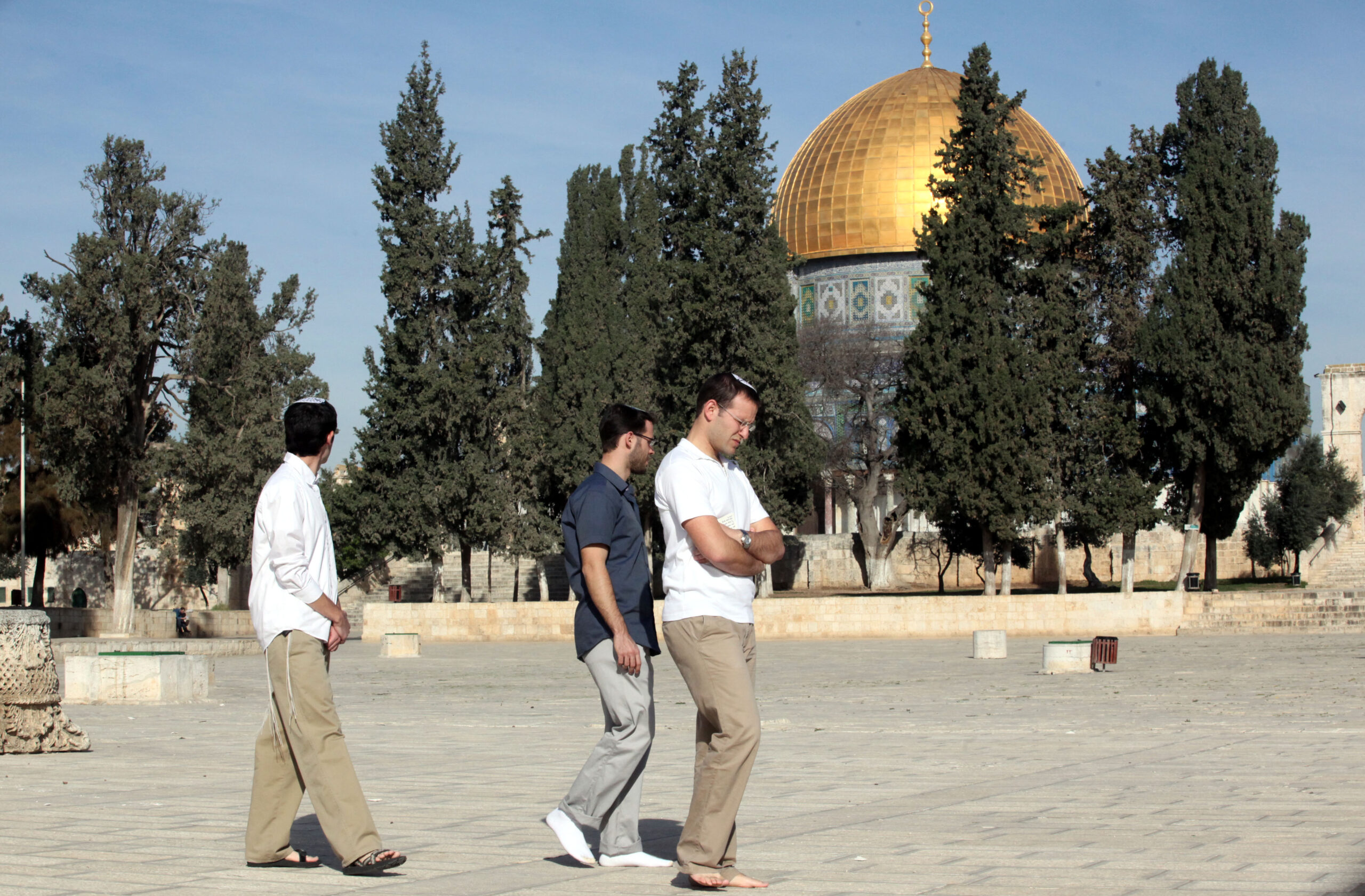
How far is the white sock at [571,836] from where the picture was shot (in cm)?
450

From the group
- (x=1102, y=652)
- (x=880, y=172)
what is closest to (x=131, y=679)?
(x=1102, y=652)

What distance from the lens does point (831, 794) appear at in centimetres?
607

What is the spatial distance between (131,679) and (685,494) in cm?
901

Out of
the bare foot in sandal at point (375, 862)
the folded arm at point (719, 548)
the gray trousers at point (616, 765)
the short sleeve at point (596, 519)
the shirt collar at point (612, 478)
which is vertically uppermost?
the shirt collar at point (612, 478)

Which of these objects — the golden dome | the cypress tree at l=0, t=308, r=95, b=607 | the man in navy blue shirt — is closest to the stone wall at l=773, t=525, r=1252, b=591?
the golden dome

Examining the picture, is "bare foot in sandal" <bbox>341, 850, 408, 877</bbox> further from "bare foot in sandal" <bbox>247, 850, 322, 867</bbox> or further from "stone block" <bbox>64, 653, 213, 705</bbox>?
"stone block" <bbox>64, 653, 213, 705</bbox>

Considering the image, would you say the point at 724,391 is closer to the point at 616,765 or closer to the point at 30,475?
→ the point at 616,765

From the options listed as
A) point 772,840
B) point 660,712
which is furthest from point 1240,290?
point 772,840

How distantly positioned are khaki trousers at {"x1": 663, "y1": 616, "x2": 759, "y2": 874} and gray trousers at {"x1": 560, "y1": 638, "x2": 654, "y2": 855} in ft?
1.22

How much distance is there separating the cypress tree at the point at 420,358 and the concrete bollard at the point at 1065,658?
52.1 feet

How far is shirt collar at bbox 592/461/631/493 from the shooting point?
4773 mm

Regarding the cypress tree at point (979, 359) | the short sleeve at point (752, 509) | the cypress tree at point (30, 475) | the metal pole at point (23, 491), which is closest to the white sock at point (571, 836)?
the short sleeve at point (752, 509)

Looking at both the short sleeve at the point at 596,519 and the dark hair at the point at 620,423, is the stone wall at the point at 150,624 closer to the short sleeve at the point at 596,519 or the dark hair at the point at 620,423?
the dark hair at the point at 620,423

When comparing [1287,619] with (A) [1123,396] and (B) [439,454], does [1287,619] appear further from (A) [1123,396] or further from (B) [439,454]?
(B) [439,454]
